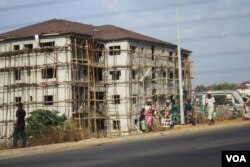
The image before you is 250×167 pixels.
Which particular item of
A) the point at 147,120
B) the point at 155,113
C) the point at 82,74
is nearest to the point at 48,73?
the point at 82,74

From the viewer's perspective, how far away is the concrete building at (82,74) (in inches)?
1793

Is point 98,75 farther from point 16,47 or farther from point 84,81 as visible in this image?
point 16,47

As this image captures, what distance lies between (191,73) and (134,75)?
729 cm

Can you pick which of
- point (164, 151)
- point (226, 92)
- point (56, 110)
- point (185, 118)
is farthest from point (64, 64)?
point (164, 151)

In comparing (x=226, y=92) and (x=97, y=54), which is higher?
(x=97, y=54)

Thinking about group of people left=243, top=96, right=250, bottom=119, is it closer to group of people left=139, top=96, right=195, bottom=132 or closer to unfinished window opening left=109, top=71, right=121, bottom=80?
group of people left=139, top=96, right=195, bottom=132

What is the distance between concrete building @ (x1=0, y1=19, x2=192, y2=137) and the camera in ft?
149

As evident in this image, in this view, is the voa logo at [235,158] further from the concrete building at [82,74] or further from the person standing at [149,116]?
the concrete building at [82,74]

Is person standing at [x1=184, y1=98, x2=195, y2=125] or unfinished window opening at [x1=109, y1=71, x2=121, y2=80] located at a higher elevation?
unfinished window opening at [x1=109, y1=71, x2=121, y2=80]

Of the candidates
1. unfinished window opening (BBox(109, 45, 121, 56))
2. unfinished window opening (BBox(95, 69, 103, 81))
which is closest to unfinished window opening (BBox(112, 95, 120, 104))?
unfinished window opening (BBox(95, 69, 103, 81))

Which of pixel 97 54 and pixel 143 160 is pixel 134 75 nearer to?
pixel 97 54

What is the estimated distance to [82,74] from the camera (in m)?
47.7

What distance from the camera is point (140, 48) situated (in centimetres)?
5384

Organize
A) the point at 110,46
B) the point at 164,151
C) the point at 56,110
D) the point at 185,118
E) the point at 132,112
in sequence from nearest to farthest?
→ the point at 164,151
the point at 185,118
the point at 56,110
the point at 132,112
the point at 110,46
